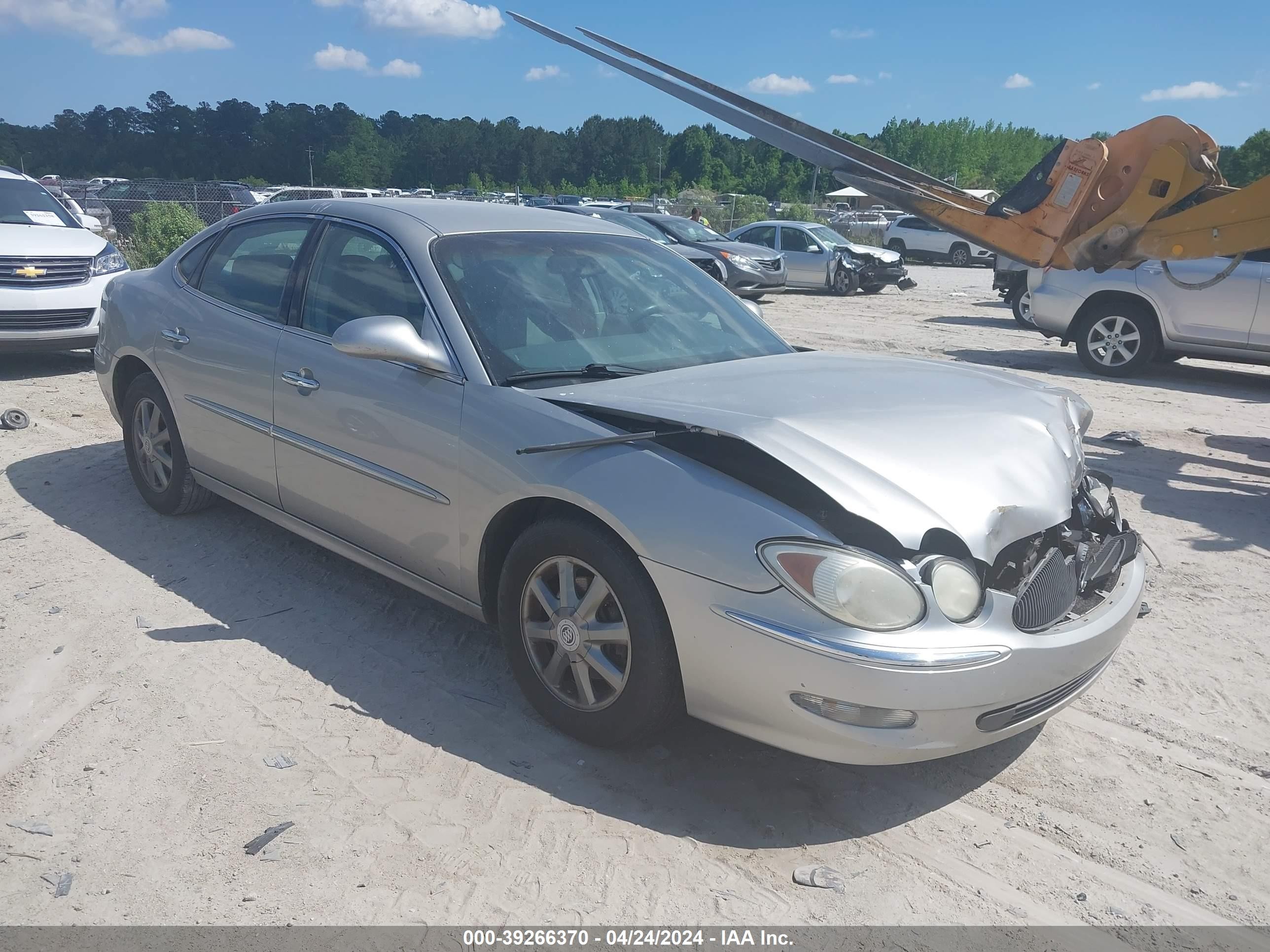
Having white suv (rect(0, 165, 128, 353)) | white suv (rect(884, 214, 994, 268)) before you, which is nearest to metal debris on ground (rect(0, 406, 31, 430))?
white suv (rect(0, 165, 128, 353))

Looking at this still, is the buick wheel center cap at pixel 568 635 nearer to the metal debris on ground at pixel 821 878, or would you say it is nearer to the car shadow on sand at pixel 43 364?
the metal debris on ground at pixel 821 878

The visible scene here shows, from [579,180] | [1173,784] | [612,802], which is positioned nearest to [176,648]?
[612,802]

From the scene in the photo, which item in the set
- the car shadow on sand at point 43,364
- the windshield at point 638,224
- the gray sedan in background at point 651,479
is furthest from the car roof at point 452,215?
the windshield at point 638,224

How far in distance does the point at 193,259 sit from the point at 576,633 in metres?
3.25

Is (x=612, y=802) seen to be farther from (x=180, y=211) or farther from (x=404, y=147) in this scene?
(x=404, y=147)

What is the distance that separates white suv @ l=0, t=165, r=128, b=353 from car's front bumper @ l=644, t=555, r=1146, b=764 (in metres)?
7.53

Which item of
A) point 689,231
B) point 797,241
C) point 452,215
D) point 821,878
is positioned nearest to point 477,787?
point 821,878

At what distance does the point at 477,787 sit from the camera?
3053mm

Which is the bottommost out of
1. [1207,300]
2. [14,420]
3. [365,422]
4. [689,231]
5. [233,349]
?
[14,420]

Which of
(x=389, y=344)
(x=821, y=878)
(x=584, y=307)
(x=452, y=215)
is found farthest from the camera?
(x=452, y=215)

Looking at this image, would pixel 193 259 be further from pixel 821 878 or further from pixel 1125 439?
pixel 1125 439

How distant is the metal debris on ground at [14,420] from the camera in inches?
280

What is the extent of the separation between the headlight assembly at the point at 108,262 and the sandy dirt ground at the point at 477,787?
554 cm

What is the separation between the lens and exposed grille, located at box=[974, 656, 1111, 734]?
2734 mm
